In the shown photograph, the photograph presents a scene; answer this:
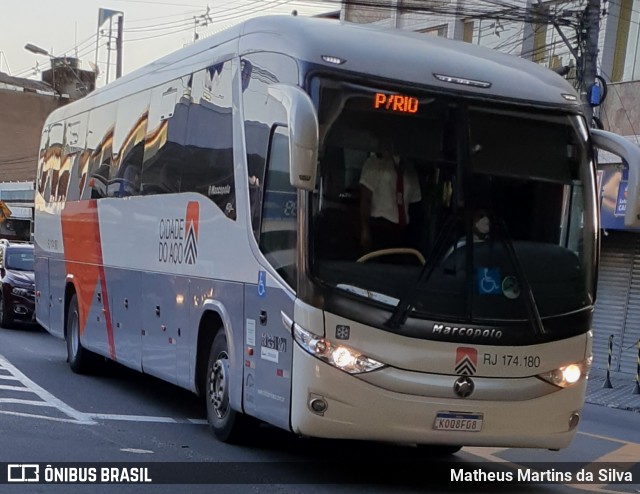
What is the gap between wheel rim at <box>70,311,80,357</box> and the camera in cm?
1545

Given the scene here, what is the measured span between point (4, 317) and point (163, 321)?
1211cm

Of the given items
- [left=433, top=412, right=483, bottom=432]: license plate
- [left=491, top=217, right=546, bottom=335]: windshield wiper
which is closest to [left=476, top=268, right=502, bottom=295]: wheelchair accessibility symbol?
[left=491, top=217, right=546, bottom=335]: windshield wiper

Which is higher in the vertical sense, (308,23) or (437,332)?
(308,23)

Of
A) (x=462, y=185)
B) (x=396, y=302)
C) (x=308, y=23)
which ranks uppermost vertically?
(x=308, y=23)

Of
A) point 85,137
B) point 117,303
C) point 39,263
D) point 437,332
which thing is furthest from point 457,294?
point 39,263

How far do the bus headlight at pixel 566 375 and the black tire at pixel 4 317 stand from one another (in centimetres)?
1636

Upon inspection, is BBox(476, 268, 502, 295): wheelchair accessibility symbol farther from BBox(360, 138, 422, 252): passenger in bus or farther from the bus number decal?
BBox(360, 138, 422, 252): passenger in bus

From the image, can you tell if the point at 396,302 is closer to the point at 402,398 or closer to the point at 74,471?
the point at 402,398

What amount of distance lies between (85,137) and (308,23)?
304 inches

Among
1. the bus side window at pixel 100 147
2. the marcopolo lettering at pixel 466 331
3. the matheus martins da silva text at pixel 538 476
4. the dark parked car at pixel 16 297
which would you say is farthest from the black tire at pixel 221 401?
the dark parked car at pixel 16 297

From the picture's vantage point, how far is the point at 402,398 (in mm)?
8086

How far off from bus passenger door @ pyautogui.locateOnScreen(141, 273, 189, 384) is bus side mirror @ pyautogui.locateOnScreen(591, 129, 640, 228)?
14.4ft

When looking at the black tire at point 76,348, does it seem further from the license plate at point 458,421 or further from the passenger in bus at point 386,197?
the license plate at point 458,421

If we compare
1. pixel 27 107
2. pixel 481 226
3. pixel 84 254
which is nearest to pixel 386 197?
pixel 481 226
